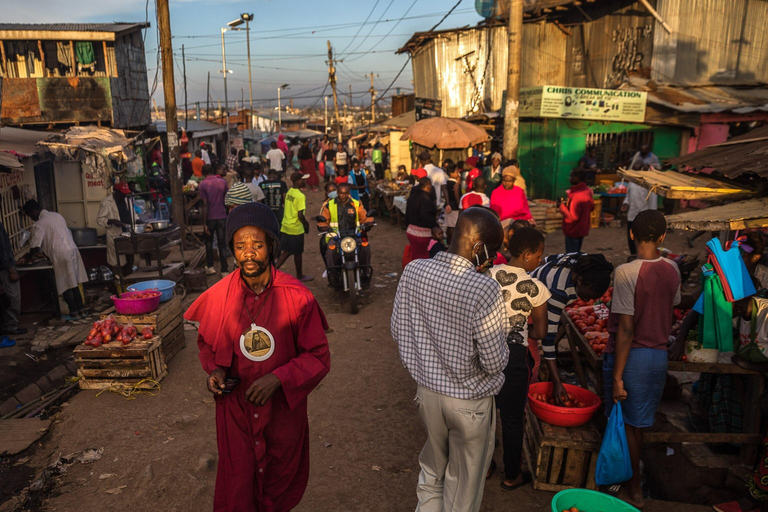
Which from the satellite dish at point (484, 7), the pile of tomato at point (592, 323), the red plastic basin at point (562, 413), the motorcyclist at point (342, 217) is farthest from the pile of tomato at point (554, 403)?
the satellite dish at point (484, 7)

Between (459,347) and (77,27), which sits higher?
(77,27)

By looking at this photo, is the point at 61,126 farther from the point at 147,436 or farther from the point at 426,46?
the point at 426,46

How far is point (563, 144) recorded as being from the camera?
1653 centimetres

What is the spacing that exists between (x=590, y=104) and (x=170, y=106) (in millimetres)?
11465

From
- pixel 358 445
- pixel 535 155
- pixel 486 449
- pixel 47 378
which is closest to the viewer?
pixel 486 449

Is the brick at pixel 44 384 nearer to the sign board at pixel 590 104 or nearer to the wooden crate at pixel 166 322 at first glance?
the wooden crate at pixel 166 322

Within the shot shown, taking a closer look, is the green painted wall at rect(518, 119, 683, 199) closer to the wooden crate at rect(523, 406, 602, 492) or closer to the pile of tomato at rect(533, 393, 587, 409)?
the pile of tomato at rect(533, 393, 587, 409)

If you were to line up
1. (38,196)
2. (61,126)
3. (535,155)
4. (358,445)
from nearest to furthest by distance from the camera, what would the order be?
1. (358,445)
2. (38,196)
3. (61,126)
4. (535,155)

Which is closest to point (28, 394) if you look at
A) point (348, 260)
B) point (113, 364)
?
point (113, 364)

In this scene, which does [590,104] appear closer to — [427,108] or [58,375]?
[427,108]

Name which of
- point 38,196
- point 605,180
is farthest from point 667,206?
point 38,196

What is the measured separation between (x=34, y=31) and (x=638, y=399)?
18260 millimetres

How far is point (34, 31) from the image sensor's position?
15664 mm

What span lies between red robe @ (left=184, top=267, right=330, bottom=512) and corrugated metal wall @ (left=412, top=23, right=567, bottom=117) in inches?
839
